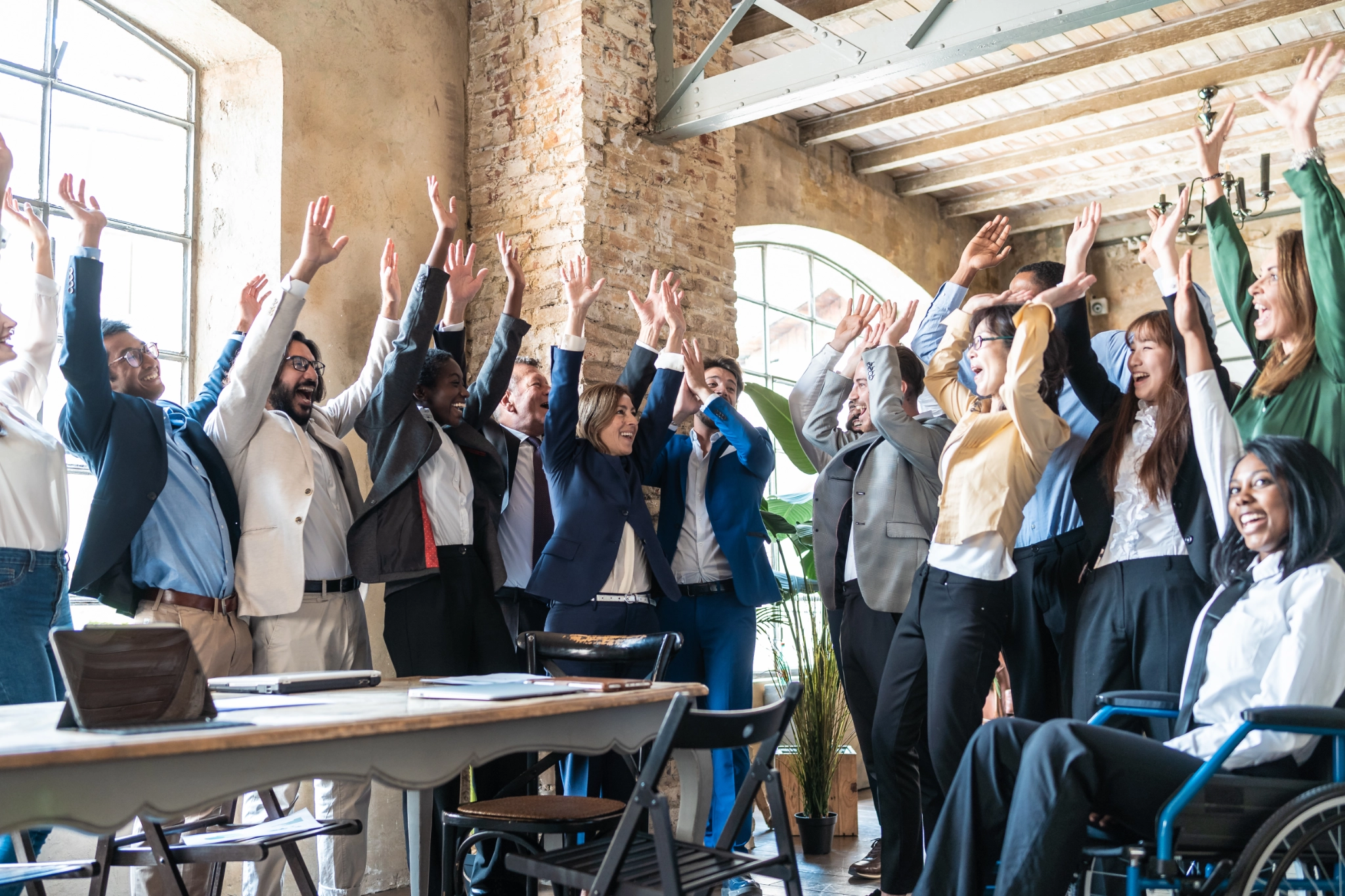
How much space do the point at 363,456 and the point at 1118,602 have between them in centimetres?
294

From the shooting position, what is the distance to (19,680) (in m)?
2.79

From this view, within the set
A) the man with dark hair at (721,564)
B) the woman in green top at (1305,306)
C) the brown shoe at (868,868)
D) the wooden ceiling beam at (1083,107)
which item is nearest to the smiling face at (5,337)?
the man with dark hair at (721,564)

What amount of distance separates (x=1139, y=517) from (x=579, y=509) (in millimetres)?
Answer: 1650

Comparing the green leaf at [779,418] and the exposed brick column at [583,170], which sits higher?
the exposed brick column at [583,170]

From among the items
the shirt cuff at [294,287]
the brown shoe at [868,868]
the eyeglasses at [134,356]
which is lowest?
the brown shoe at [868,868]

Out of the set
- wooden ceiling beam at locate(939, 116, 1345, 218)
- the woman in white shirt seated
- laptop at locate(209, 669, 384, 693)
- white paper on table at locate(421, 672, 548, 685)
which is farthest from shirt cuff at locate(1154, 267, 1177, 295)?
wooden ceiling beam at locate(939, 116, 1345, 218)

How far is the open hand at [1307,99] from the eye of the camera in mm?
2717

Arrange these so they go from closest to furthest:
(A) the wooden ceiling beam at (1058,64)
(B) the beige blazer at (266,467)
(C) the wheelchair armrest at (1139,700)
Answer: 1. (C) the wheelchair armrest at (1139,700)
2. (B) the beige blazer at (266,467)
3. (A) the wooden ceiling beam at (1058,64)

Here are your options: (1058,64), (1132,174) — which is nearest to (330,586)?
(1058,64)

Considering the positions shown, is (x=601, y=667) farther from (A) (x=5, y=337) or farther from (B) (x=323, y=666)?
(A) (x=5, y=337)

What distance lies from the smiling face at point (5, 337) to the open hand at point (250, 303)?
2.62ft

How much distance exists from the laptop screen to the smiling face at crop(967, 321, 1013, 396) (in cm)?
220

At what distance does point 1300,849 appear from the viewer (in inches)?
78.7

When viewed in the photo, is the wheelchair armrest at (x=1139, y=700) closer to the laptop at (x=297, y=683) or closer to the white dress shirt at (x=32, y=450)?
the laptop at (x=297, y=683)
